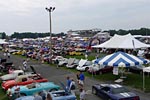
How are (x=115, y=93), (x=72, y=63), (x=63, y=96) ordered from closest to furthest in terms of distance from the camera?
1. (x=63, y=96)
2. (x=115, y=93)
3. (x=72, y=63)

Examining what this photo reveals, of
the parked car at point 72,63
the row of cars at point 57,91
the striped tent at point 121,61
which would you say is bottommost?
the parked car at point 72,63

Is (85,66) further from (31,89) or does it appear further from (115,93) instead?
(115,93)

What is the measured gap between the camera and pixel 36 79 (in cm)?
2130

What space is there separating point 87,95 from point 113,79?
20.5 ft

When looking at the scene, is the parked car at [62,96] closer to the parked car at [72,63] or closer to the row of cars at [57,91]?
the row of cars at [57,91]

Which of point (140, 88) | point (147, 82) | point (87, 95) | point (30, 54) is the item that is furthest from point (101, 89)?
point (30, 54)

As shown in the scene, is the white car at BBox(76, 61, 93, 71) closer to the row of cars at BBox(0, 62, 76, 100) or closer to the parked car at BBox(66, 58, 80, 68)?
the parked car at BBox(66, 58, 80, 68)

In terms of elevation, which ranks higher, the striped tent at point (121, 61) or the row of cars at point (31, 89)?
the striped tent at point (121, 61)

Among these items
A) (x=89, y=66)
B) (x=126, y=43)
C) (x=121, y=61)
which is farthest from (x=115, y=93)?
(x=126, y=43)

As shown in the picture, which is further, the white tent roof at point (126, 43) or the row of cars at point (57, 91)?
the white tent roof at point (126, 43)

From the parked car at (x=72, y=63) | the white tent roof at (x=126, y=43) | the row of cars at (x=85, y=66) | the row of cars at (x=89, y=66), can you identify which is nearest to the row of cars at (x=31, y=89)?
the row of cars at (x=89, y=66)

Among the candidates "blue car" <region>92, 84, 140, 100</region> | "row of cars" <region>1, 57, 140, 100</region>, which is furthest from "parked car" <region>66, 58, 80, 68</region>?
"blue car" <region>92, 84, 140, 100</region>

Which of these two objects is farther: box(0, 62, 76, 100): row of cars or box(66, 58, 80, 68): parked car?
box(66, 58, 80, 68): parked car

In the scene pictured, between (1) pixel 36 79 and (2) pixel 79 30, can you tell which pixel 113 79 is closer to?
(1) pixel 36 79
